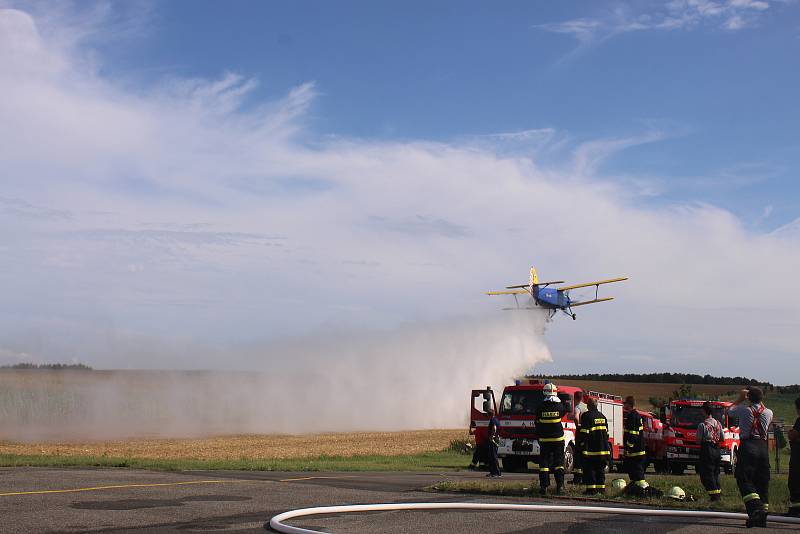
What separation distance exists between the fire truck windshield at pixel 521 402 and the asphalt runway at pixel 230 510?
662 centimetres

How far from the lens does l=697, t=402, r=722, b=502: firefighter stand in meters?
15.2

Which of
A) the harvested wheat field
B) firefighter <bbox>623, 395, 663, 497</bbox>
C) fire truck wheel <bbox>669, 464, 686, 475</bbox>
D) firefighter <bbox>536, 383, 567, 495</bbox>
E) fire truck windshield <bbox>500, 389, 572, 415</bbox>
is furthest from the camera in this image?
the harvested wheat field

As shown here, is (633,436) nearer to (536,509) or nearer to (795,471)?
(795,471)

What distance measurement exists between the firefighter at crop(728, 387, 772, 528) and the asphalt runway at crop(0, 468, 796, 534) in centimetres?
56

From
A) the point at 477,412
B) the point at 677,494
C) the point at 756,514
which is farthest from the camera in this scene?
the point at 477,412

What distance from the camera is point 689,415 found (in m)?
26.6

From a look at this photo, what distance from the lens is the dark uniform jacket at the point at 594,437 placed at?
15195 millimetres

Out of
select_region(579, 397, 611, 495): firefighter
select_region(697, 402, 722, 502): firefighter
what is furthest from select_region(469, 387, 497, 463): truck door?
select_region(697, 402, 722, 502): firefighter

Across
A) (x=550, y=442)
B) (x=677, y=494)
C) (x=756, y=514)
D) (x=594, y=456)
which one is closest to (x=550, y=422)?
(x=550, y=442)

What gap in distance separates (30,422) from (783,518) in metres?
56.1

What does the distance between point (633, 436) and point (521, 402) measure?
20.3ft

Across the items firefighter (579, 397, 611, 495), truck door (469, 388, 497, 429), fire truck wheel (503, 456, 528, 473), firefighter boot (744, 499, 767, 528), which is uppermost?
truck door (469, 388, 497, 429)

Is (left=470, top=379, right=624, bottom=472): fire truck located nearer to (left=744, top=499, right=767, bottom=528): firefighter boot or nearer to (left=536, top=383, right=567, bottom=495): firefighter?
(left=536, top=383, right=567, bottom=495): firefighter

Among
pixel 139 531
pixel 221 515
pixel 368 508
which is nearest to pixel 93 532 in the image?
pixel 139 531
